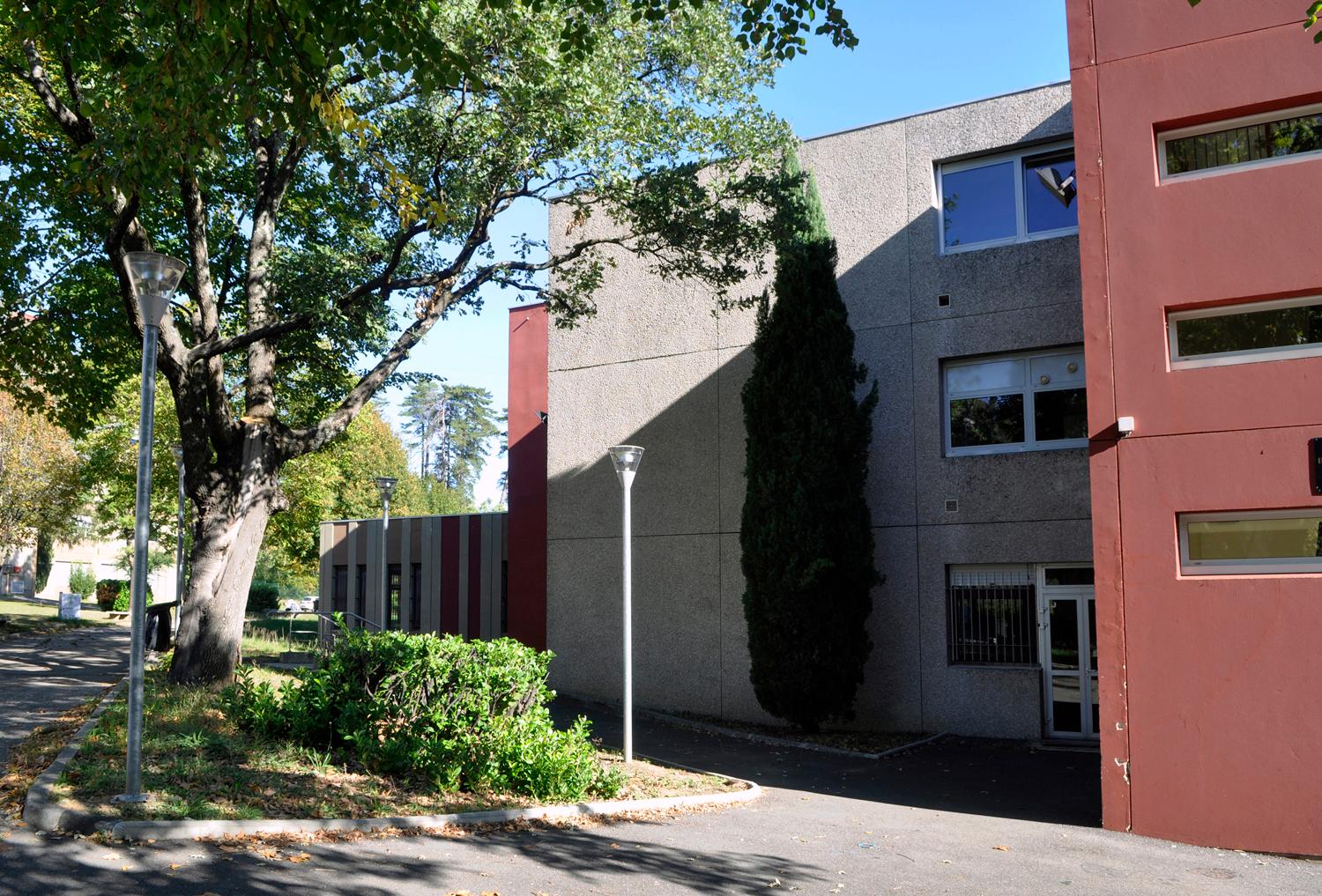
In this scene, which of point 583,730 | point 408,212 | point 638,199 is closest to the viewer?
point 583,730

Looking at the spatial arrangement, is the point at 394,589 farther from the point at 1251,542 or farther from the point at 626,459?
the point at 1251,542

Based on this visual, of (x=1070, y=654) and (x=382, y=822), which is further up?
(x=1070, y=654)

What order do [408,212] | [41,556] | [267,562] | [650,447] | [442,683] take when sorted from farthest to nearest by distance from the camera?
[267,562]
[41,556]
[650,447]
[408,212]
[442,683]

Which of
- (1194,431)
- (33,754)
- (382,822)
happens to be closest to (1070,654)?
(1194,431)

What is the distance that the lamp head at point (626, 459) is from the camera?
12.0m

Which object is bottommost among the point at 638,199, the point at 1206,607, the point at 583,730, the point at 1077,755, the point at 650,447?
the point at 1077,755

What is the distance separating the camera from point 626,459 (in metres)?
12.0

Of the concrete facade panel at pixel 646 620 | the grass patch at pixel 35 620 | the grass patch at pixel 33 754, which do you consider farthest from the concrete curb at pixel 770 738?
the grass patch at pixel 35 620

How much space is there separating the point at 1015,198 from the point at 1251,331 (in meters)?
6.07

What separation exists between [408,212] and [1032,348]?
8.46 meters

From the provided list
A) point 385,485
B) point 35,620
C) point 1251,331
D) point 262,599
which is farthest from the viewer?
point 262,599

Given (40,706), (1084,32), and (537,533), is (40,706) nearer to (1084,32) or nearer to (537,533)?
(537,533)

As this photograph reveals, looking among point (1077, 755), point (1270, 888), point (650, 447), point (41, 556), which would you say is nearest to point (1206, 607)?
point (1270, 888)

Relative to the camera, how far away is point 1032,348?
48.1 ft
